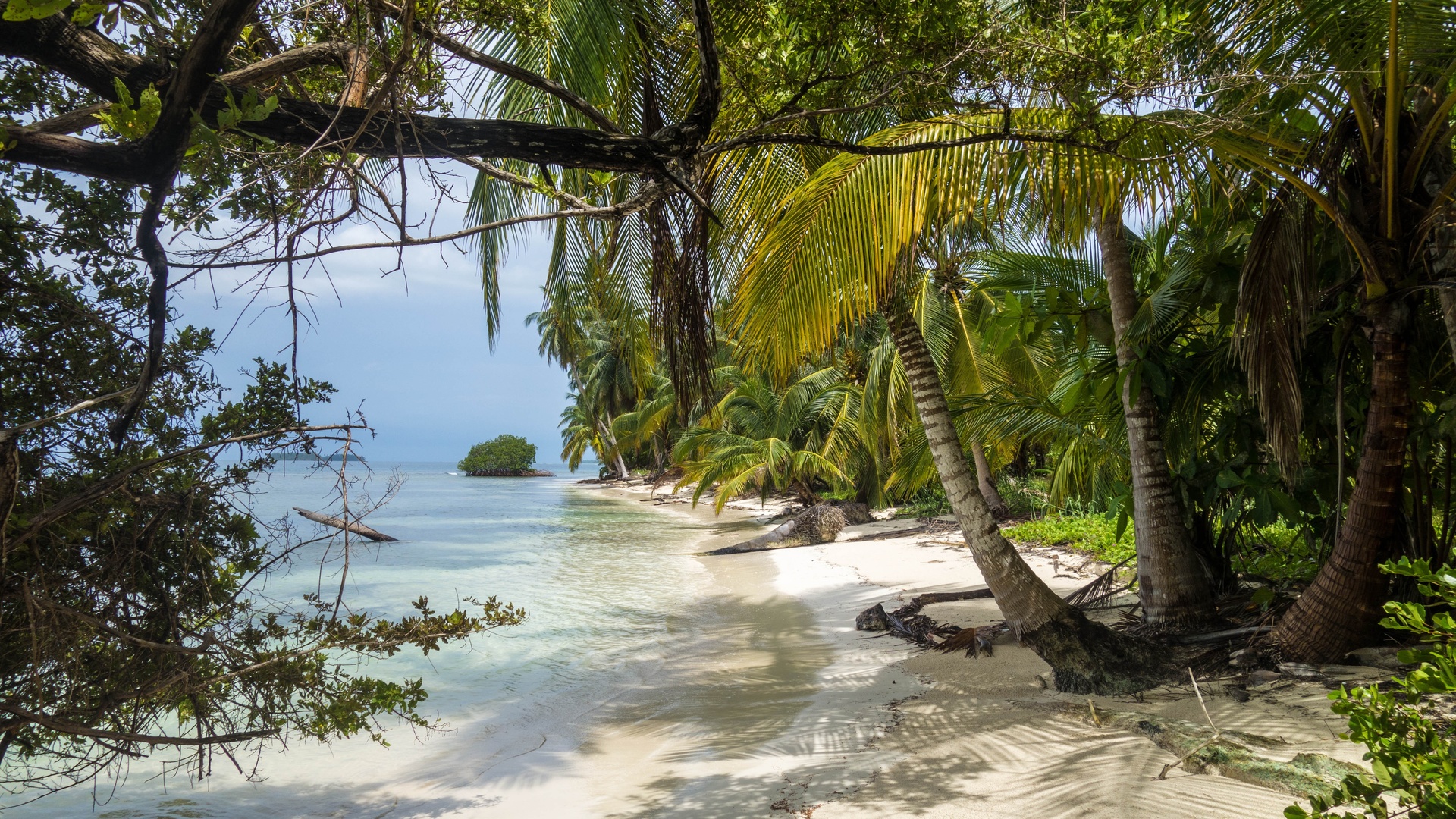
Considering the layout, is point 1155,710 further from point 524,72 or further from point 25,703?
point 25,703

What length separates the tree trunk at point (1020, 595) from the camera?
4.27 metres

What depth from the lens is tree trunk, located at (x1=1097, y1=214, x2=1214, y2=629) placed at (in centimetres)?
479

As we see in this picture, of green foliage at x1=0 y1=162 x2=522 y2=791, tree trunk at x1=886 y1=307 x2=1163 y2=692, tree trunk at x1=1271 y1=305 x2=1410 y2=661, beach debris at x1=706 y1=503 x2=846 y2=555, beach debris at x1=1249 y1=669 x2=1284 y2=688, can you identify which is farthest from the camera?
beach debris at x1=706 y1=503 x2=846 y2=555

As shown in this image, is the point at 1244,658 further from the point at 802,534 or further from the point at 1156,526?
the point at 802,534

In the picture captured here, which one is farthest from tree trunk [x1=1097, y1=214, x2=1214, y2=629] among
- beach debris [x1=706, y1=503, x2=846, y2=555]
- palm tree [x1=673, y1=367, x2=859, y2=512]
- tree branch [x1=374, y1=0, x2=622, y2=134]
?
palm tree [x1=673, y1=367, x2=859, y2=512]

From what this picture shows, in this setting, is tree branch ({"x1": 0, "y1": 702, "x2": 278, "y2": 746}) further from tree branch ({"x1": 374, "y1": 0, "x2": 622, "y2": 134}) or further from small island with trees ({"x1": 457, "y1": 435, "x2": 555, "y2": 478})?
small island with trees ({"x1": 457, "y1": 435, "x2": 555, "y2": 478})

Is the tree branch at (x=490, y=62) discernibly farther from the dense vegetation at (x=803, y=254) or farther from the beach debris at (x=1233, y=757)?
the beach debris at (x=1233, y=757)

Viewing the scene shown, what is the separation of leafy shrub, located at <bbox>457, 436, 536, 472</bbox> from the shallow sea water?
6544 cm

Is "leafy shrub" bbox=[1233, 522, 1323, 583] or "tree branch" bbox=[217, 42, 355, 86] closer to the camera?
"tree branch" bbox=[217, 42, 355, 86]

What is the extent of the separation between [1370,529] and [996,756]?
202 centimetres

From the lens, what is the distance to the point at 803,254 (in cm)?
388

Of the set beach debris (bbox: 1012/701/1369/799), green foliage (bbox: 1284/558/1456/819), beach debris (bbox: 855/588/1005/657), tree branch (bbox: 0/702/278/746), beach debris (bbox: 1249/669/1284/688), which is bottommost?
beach debris (bbox: 855/588/1005/657)

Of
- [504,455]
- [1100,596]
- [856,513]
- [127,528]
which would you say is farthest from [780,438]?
[504,455]

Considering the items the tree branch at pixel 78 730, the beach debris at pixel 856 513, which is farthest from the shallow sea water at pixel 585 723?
the beach debris at pixel 856 513
